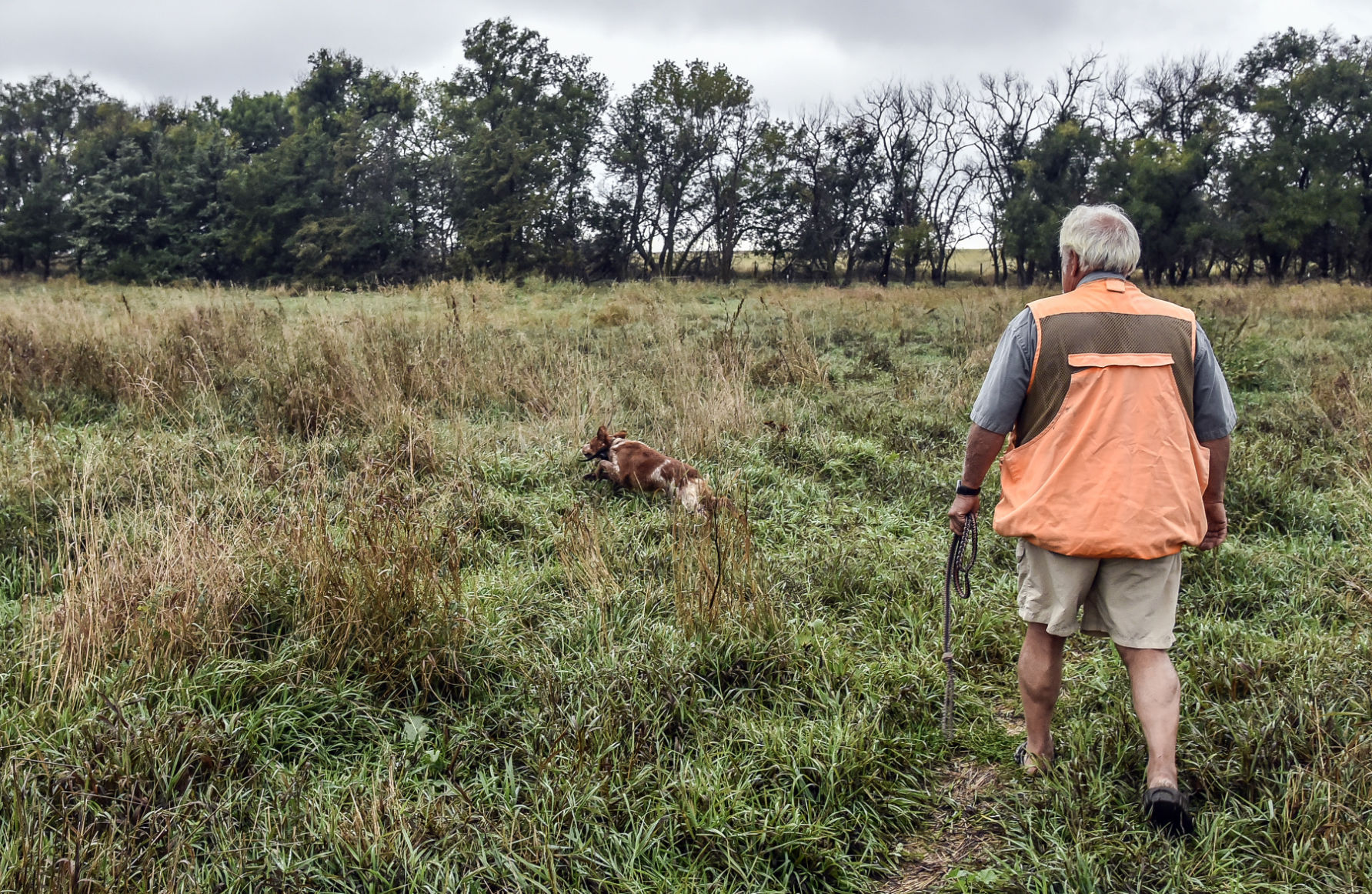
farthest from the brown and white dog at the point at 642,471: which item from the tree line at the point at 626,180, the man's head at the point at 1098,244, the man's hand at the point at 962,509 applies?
the tree line at the point at 626,180

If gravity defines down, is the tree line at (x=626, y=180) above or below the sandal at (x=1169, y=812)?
above

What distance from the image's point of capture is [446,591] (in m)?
3.39

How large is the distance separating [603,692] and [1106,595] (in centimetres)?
170

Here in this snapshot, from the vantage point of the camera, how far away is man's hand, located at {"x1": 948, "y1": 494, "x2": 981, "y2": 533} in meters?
2.65

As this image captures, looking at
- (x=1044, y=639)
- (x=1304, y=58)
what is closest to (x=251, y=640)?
(x=1044, y=639)

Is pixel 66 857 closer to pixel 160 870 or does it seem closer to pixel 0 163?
pixel 160 870

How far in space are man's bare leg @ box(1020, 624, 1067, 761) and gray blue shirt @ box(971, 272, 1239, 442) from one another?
667mm

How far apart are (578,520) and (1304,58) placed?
143 feet

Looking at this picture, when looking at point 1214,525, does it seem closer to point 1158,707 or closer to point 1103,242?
point 1158,707

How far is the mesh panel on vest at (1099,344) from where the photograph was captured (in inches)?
91.1

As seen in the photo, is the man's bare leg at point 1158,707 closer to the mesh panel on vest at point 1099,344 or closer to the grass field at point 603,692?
the grass field at point 603,692

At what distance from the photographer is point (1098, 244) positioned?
243 centimetres

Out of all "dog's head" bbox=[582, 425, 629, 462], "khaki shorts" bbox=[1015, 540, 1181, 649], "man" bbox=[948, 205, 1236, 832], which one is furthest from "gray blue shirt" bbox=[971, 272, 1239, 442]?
"dog's head" bbox=[582, 425, 629, 462]

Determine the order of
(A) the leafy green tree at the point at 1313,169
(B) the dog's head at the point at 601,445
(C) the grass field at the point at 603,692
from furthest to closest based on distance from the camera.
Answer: (A) the leafy green tree at the point at 1313,169
(B) the dog's head at the point at 601,445
(C) the grass field at the point at 603,692
